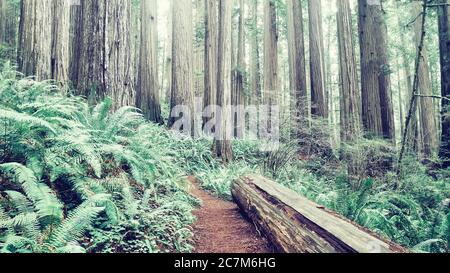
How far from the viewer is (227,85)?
8984mm

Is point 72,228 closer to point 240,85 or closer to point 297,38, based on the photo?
point 297,38

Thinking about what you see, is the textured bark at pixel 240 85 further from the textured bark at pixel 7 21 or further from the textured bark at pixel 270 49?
the textured bark at pixel 7 21

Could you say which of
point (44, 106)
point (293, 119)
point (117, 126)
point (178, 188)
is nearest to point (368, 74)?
point (293, 119)

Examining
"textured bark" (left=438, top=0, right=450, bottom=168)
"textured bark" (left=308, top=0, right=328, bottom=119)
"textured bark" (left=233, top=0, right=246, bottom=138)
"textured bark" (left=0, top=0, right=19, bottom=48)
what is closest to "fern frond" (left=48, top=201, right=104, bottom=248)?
"textured bark" (left=438, top=0, right=450, bottom=168)

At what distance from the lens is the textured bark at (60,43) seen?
570 cm

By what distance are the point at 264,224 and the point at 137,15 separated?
20396mm

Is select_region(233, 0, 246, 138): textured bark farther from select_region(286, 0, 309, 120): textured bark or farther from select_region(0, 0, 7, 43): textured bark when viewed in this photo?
select_region(0, 0, 7, 43): textured bark

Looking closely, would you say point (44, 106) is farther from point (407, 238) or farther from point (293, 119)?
point (293, 119)


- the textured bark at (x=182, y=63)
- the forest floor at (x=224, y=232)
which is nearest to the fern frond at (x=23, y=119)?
the forest floor at (x=224, y=232)

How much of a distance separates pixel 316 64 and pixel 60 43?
9.29 meters

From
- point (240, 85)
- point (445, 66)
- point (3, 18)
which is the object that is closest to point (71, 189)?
point (445, 66)

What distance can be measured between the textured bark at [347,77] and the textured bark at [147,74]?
19.4 feet

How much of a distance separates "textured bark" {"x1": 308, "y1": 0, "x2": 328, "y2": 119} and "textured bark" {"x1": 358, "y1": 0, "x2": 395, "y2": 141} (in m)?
2.47
